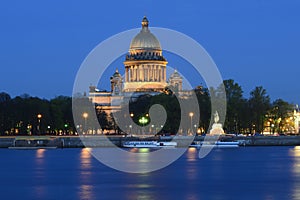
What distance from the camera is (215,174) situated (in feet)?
232

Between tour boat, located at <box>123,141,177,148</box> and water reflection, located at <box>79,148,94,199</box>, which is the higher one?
tour boat, located at <box>123,141,177,148</box>

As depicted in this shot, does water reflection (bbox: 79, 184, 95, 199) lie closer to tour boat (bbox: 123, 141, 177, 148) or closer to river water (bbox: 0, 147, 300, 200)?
river water (bbox: 0, 147, 300, 200)

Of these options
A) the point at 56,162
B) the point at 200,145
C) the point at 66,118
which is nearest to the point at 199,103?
the point at 200,145

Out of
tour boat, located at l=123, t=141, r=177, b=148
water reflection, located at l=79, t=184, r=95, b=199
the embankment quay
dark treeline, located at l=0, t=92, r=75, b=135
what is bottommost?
water reflection, located at l=79, t=184, r=95, b=199

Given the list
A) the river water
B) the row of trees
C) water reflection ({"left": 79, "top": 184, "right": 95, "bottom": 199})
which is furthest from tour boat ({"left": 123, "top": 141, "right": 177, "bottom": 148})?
water reflection ({"left": 79, "top": 184, "right": 95, "bottom": 199})

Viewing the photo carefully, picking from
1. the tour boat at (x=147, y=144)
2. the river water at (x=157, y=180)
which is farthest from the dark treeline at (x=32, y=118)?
the river water at (x=157, y=180)

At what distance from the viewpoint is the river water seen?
55.0 metres

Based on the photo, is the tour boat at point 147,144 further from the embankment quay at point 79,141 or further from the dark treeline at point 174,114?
the dark treeline at point 174,114

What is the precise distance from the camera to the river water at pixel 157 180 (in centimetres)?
5500

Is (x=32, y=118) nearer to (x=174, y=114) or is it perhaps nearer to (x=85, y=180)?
(x=174, y=114)

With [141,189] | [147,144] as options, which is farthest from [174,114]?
[141,189]

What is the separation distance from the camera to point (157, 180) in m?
63.8

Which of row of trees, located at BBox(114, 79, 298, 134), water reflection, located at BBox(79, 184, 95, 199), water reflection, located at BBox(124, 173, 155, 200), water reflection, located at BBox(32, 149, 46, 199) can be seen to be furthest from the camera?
row of trees, located at BBox(114, 79, 298, 134)

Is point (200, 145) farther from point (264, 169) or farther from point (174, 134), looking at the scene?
point (264, 169)
